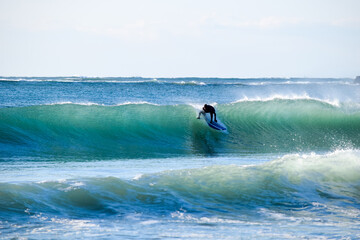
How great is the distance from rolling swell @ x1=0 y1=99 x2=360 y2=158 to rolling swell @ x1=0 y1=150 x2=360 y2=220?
3907 millimetres

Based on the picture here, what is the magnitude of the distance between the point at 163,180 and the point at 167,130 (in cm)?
761

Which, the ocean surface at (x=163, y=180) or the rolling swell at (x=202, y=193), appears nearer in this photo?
the ocean surface at (x=163, y=180)

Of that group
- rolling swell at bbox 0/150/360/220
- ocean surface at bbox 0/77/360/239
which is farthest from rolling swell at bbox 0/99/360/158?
rolling swell at bbox 0/150/360/220

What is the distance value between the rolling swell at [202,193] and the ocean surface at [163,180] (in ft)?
0.05

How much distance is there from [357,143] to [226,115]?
14.3ft

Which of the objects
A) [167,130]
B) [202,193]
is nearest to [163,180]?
[202,193]

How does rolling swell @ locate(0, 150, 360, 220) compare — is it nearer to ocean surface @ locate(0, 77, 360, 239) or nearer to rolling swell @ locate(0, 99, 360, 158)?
ocean surface @ locate(0, 77, 360, 239)

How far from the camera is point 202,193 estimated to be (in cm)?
647

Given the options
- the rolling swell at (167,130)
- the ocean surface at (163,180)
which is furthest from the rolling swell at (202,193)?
the rolling swell at (167,130)

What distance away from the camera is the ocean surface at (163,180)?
5.03 meters

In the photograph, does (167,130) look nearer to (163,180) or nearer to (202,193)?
(163,180)

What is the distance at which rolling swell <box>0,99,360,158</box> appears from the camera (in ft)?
38.5

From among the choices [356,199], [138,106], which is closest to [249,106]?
[138,106]

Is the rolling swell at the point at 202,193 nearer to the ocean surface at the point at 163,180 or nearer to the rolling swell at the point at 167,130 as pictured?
the ocean surface at the point at 163,180
